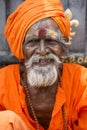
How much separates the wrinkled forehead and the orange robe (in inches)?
12.8

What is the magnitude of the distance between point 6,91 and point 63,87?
16.0 inches

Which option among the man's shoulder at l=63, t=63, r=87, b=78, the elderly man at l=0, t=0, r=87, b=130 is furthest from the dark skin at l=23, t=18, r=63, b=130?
the man's shoulder at l=63, t=63, r=87, b=78

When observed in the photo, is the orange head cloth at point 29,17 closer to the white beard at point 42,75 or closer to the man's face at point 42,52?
the man's face at point 42,52

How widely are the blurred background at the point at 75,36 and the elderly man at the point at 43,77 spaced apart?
39 centimetres

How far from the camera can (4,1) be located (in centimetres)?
341

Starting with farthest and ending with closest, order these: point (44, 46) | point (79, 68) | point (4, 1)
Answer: point (4, 1) < point (79, 68) < point (44, 46)

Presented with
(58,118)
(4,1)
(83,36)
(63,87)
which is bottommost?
(58,118)

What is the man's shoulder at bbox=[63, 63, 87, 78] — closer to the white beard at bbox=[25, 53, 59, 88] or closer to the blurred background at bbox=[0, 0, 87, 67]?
the white beard at bbox=[25, 53, 59, 88]

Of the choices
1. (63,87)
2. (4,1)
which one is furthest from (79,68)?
(4,1)

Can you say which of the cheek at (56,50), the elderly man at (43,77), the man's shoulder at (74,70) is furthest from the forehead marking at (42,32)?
the man's shoulder at (74,70)

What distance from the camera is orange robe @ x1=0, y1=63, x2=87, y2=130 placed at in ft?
9.61

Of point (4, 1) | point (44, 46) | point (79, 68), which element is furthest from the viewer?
point (4, 1)

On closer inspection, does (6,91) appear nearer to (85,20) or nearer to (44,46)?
(44,46)

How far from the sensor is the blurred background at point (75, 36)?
11.2 feet
